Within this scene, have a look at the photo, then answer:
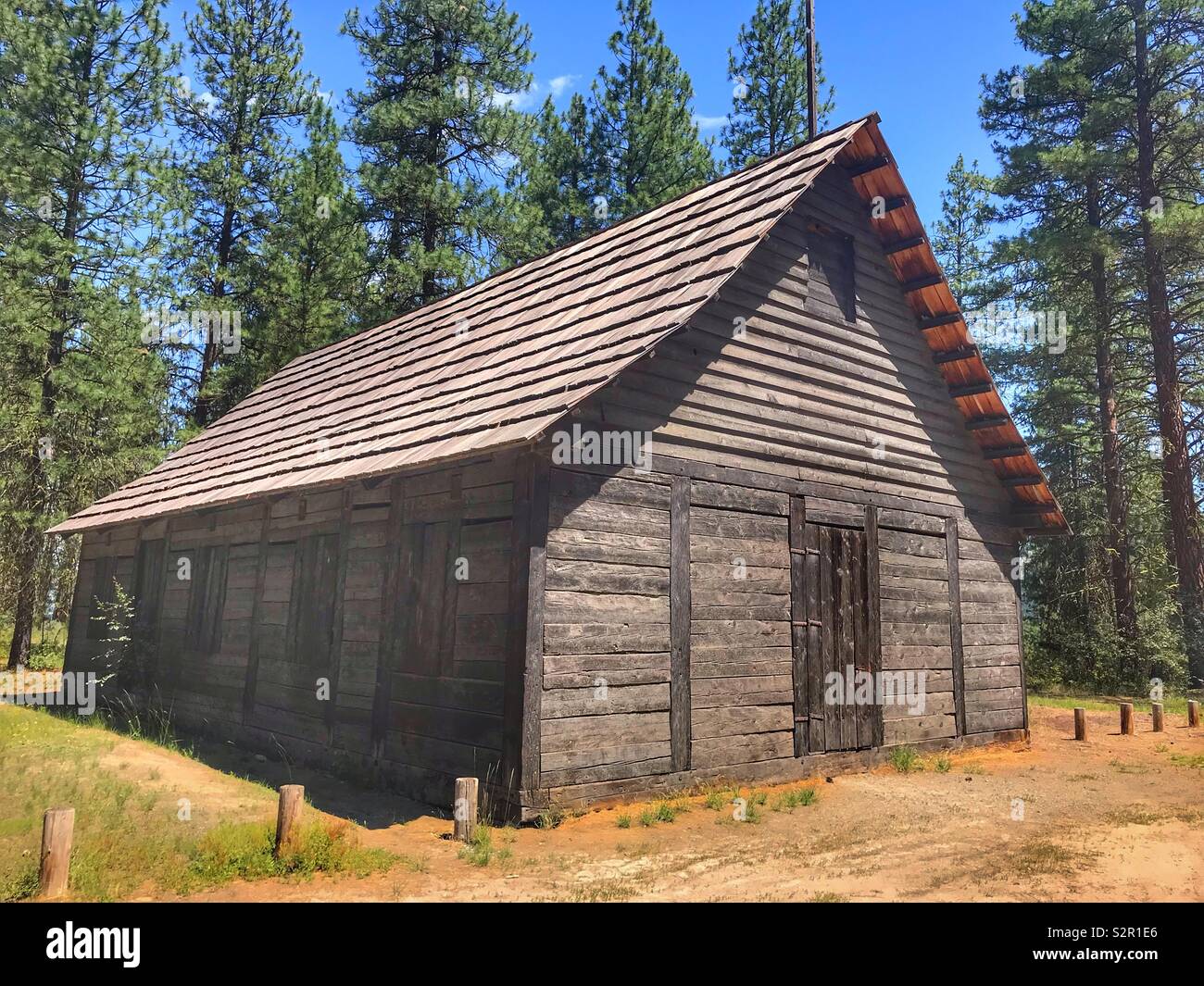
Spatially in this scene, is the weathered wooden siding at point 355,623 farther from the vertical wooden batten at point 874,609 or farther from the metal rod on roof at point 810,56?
the metal rod on roof at point 810,56

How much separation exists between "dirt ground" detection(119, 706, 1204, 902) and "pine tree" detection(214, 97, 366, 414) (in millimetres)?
18380

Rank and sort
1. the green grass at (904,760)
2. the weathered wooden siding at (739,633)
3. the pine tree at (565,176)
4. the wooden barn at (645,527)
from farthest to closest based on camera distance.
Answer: the pine tree at (565,176) → the green grass at (904,760) → the weathered wooden siding at (739,633) → the wooden barn at (645,527)

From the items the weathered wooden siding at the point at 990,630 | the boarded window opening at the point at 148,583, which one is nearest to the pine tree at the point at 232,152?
the boarded window opening at the point at 148,583

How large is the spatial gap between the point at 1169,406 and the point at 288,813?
23.2m

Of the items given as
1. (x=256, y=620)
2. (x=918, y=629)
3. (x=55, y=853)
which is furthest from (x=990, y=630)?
(x=55, y=853)

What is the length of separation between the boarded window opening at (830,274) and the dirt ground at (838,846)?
609 centimetres

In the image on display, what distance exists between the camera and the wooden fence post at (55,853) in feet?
17.1

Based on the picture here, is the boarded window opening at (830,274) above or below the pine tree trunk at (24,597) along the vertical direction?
above

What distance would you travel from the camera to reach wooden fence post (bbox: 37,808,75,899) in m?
5.22

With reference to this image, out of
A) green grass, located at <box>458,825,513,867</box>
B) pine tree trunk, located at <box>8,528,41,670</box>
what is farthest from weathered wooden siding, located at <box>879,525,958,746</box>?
pine tree trunk, located at <box>8,528,41,670</box>

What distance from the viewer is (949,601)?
1247cm

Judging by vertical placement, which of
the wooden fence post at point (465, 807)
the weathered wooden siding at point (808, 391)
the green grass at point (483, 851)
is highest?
the weathered wooden siding at point (808, 391)

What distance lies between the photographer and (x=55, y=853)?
5.24 metres

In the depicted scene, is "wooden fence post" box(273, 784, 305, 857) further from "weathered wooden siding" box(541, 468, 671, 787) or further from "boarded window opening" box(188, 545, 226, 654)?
"boarded window opening" box(188, 545, 226, 654)
